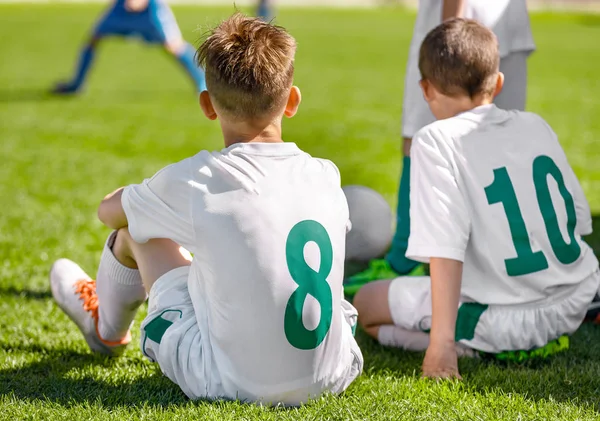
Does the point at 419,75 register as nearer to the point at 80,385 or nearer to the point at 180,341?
the point at 180,341

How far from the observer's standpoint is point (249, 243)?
7.25 feet

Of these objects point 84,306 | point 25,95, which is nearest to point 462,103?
point 84,306

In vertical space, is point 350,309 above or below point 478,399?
above

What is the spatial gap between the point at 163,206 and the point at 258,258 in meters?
0.30

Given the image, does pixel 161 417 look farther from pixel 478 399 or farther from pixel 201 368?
pixel 478 399

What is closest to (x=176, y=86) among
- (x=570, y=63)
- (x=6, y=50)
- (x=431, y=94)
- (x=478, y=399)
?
(x=6, y=50)

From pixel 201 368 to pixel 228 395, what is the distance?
0.36 ft

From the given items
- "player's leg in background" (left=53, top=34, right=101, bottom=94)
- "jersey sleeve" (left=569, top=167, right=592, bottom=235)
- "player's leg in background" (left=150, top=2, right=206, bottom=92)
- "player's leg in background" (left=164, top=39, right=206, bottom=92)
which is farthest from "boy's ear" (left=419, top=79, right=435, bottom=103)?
"player's leg in background" (left=53, top=34, right=101, bottom=94)

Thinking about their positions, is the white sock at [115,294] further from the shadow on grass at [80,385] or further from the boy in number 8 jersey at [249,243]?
the boy in number 8 jersey at [249,243]

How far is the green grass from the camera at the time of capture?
237cm

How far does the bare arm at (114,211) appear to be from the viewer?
8.04 ft

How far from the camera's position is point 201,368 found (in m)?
2.30

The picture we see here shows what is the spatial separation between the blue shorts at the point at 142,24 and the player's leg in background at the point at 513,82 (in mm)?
6239

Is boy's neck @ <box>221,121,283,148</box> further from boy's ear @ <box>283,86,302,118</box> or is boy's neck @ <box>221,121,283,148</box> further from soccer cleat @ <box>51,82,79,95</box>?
soccer cleat @ <box>51,82,79,95</box>
